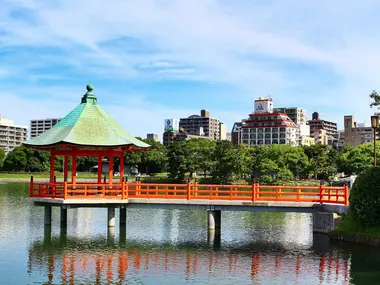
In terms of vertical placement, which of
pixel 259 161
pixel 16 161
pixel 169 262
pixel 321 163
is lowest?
pixel 169 262

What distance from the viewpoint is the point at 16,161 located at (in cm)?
12862

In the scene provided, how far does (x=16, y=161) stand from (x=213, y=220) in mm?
103160

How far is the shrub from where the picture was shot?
2891 centimetres

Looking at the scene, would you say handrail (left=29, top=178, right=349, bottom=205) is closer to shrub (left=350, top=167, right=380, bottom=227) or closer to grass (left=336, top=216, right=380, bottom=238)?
grass (left=336, top=216, right=380, bottom=238)

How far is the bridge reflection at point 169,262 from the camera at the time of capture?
76.3ft

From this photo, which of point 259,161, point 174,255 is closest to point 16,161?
point 259,161

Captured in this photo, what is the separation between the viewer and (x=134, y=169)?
143875 mm

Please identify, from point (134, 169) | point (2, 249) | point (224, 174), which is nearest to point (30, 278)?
point (2, 249)

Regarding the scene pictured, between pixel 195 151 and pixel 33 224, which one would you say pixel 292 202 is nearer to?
pixel 33 224

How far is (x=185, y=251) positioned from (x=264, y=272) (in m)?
6.07

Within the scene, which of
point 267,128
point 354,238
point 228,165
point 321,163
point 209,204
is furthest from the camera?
point 267,128

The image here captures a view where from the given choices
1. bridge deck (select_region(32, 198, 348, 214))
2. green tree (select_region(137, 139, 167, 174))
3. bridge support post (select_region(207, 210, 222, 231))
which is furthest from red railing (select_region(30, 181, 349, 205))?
green tree (select_region(137, 139, 167, 174))

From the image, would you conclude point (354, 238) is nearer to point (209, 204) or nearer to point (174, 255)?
point (209, 204)

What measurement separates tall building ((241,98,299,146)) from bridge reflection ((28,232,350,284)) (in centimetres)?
15410
